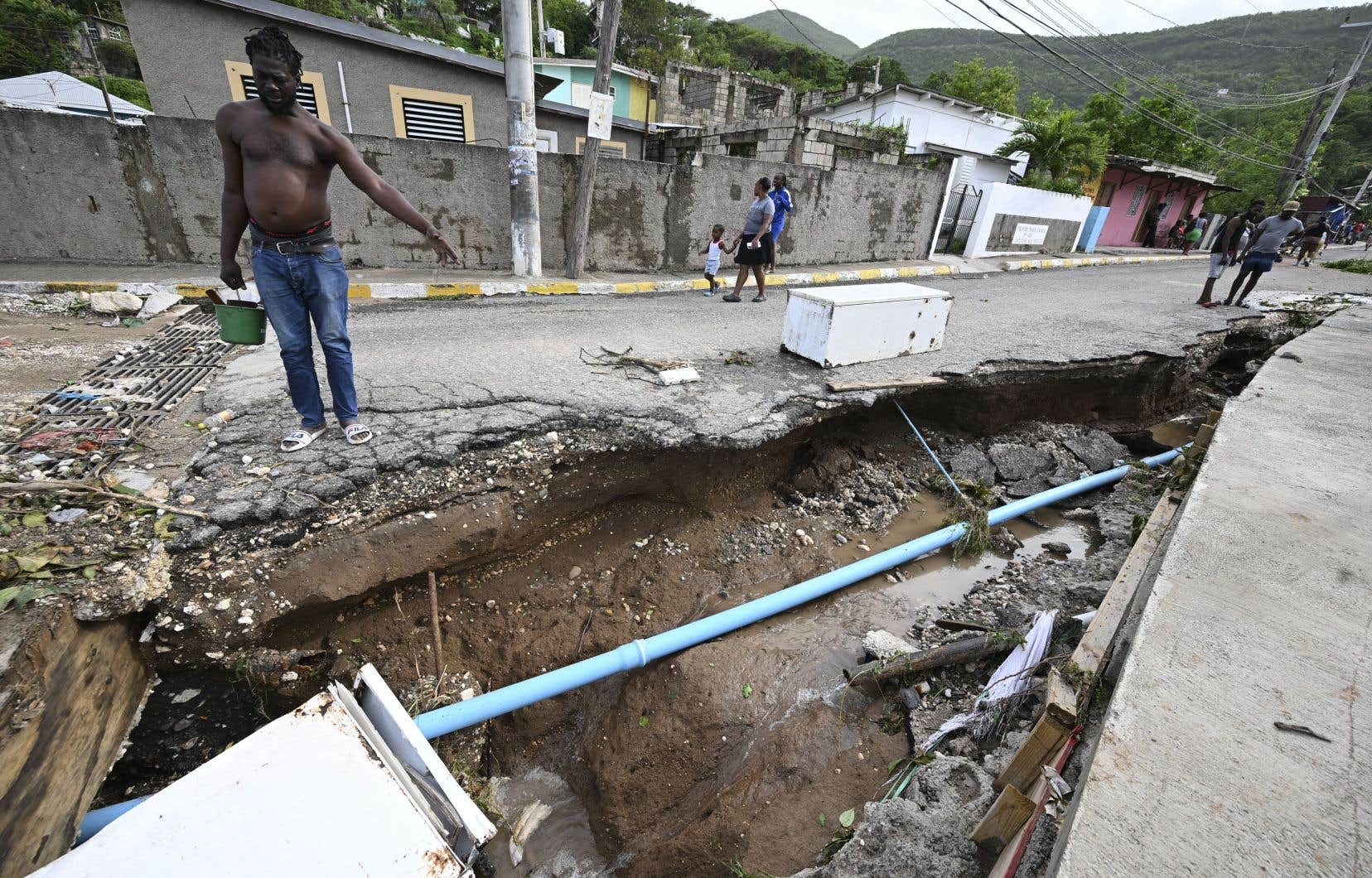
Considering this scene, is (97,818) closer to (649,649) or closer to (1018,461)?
(649,649)

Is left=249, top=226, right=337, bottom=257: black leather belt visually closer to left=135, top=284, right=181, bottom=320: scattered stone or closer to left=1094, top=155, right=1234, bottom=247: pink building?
left=135, top=284, right=181, bottom=320: scattered stone

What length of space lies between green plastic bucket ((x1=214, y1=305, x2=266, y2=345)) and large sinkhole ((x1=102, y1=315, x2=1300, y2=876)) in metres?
1.11

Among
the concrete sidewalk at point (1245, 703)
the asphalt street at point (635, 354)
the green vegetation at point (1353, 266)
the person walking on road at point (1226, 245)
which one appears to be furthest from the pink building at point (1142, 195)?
the concrete sidewalk at point (1245, 703)

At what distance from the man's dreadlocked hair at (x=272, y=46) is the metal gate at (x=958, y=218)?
15.0m

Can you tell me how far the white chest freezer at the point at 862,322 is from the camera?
4406mm

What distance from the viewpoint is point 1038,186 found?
664 inches

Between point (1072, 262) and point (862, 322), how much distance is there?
15.3 m

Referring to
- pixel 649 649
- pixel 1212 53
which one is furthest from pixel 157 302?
pixel 1212 53

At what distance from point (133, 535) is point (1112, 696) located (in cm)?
347

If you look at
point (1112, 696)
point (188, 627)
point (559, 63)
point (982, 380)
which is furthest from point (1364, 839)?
point (559, 63)

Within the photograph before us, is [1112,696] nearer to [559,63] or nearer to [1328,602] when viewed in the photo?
[1328,602]

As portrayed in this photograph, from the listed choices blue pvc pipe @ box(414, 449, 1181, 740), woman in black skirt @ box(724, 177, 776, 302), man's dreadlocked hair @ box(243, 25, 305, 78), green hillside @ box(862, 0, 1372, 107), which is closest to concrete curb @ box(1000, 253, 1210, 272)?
woman in black skirt @ box(724, 177, 776, 302)

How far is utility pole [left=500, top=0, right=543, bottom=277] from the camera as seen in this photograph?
271 inches

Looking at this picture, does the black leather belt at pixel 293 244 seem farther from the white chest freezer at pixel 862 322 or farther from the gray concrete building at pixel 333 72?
the gray concrete building at pixel 333 72
